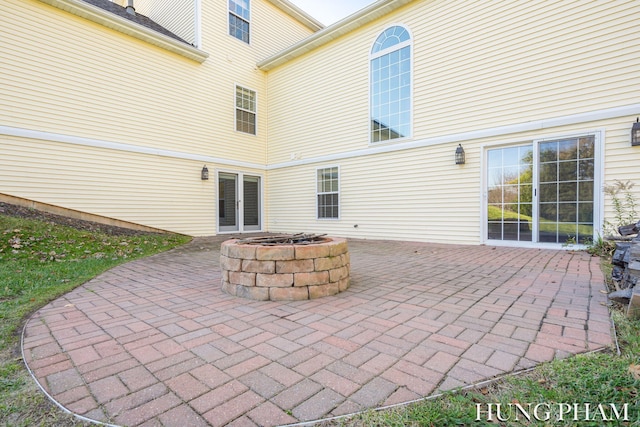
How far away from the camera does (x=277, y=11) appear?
10898 mm

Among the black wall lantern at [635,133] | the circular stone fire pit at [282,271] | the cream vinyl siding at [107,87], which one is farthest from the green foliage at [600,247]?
the cream vinyl siding at [107,87]

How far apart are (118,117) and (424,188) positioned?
7.56 metres

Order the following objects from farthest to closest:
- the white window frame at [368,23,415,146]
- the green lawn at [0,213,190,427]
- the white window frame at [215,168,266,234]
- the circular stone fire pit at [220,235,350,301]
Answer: the white window frame at [215,168,266,234], the white window frame at [368,23,415,146], the circular stone fire pit at [220,235,350,301], the green lawn at [0,213,190,427]

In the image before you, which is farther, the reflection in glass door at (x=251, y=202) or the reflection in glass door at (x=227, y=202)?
the reflection in glass door at (x=251, y=202)

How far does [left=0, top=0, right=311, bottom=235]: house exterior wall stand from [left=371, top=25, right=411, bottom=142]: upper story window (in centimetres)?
438

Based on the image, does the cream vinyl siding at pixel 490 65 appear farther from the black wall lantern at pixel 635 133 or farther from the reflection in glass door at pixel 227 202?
the reflection in glass door at pixel 227 202

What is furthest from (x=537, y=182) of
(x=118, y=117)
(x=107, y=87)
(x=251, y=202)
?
(x=107, y=87)

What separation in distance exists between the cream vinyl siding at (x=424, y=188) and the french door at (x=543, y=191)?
184mm

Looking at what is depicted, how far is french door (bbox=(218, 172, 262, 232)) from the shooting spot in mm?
9562

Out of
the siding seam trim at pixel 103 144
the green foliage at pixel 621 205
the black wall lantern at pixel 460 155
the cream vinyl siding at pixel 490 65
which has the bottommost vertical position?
the green foliage at pixel 621 205

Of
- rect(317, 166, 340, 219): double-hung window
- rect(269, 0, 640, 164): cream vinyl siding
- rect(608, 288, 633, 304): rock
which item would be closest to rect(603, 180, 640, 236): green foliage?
rect(269, 0, 640, 164): cream vinyl siding

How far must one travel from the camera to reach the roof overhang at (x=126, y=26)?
6.68 metres

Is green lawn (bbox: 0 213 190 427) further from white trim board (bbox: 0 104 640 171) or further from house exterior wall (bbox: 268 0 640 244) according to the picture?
house exterior wall (bbox: 268 0 640 244)

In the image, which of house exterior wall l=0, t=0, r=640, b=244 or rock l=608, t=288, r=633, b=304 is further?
house exterior wall l=0, t=0, r=640, b=244
